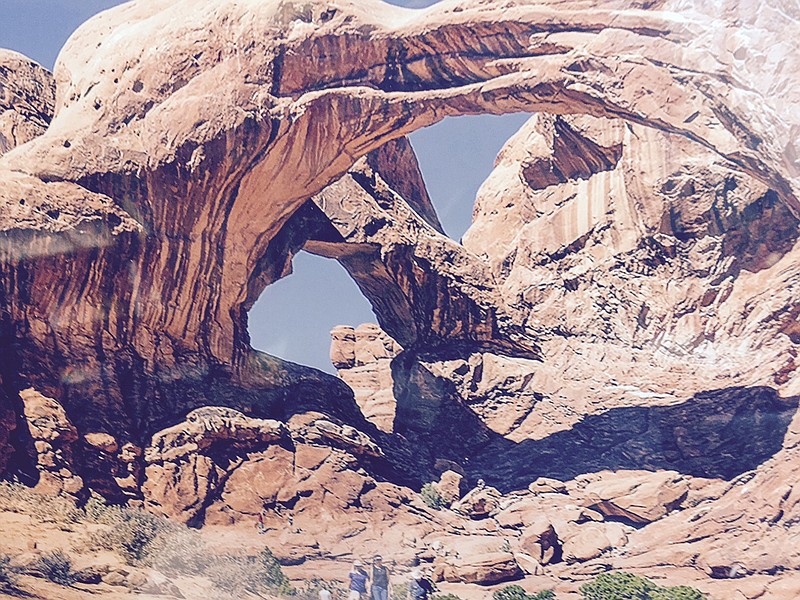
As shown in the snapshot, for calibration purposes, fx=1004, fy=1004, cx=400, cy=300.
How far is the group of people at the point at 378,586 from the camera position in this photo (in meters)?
17.7

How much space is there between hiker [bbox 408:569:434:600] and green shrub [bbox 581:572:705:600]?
10.1ft

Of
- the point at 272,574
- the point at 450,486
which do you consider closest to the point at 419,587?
the point at 272,574

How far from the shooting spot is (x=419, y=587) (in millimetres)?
17953

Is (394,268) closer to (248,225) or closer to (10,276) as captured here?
(248,225)

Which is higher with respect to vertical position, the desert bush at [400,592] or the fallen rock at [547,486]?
the fallen rock at [547,486]

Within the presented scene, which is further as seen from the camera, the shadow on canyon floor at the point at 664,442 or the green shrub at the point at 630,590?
the shadow on canyon floor at the point at 664,442

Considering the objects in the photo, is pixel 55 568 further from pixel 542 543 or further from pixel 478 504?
pixel 478 504

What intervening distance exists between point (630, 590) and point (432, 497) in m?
6.53

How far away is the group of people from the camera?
17.7 m

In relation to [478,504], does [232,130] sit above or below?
above

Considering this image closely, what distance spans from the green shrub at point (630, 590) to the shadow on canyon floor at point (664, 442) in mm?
5304

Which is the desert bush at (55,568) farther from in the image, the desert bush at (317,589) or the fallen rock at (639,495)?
the fallen rock at (639,495)

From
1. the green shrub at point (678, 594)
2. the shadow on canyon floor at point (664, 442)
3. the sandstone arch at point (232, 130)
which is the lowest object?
the green shrub at point (678, 594)

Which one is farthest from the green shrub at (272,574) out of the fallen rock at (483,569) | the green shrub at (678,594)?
the green shrub at (678,594)
